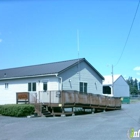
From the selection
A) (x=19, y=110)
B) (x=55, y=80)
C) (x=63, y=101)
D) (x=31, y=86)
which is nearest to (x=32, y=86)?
(x=31, y=86)

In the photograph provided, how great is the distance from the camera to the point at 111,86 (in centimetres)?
4975

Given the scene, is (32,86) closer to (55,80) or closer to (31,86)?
(31,86)

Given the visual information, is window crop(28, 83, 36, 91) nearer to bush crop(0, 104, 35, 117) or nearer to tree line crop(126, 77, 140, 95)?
bush crop(0, 104, 35, 117)

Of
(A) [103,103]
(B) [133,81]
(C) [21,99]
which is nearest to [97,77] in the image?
(A) [103,103]

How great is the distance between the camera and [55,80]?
23938mm

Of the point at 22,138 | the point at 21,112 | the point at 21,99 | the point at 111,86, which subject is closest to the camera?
the point at 22,138

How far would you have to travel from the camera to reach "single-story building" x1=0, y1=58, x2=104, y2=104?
24266 mm

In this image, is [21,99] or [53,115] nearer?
[53,115]

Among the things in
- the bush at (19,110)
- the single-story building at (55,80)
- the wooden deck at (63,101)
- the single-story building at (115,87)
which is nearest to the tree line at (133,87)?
the single-story building at (115,87)

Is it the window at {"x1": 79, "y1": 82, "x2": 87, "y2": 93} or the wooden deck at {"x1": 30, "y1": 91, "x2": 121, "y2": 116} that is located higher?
the window at {"x1": 79, "y1": 82, "x2": 87, "y2": 93}

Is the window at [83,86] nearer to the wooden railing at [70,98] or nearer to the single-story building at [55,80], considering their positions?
the single-story building at [55,80]

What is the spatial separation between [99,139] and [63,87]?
14834mm

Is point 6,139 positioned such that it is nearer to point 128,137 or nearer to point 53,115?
point 128,137

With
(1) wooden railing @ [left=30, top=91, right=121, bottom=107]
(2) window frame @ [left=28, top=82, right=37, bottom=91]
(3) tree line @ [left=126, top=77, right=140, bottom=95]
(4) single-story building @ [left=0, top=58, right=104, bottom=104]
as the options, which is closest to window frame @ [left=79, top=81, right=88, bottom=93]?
(4) single-story building @ [left=0, top=58, right=104, bottom=104]
